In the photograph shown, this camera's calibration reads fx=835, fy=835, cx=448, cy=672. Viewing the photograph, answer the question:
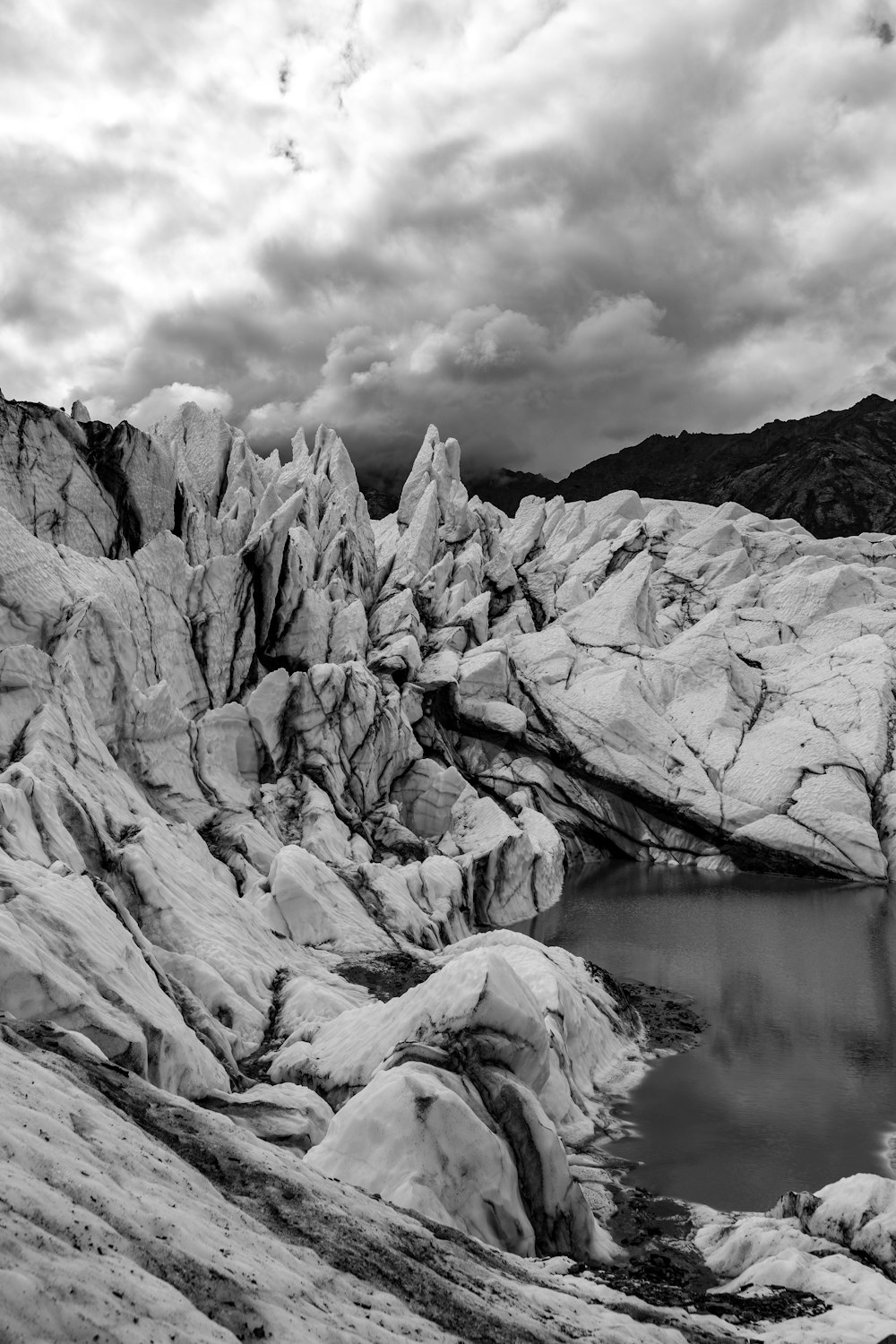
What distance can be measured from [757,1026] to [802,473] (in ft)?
495

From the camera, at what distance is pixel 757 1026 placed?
27625mm

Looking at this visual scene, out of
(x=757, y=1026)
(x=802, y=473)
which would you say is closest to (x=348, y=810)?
(x=757, y=1026)

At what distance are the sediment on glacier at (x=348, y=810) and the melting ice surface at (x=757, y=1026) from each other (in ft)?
7.55

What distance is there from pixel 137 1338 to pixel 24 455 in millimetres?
42005

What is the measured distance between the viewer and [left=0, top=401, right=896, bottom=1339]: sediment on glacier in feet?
27.0

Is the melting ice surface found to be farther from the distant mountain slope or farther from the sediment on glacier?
the distant mountain slope

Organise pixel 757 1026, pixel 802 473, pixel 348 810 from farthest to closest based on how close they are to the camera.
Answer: pixel 802 473 → pixel 348 810 → pixel 757 1026

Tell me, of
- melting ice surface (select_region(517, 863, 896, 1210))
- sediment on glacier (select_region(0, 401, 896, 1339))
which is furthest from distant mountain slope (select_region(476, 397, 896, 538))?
melting ice surface (select_region(517, 863, 896, 1210))

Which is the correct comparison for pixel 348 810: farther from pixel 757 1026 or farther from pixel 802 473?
pixel 802 473

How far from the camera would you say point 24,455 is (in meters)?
39.8

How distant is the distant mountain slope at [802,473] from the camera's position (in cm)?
14738

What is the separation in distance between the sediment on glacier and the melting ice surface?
2302 mm

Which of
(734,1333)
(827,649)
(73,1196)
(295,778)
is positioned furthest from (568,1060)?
(827,649)

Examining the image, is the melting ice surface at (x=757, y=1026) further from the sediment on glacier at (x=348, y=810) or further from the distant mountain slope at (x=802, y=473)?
the distant mountain slope at (x=802, y=473)
